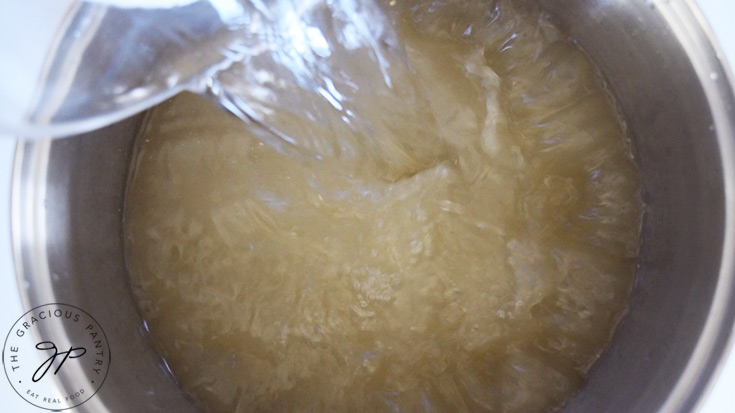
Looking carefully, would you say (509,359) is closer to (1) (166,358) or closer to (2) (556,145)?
(2) (556,145)

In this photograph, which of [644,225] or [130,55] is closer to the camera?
[130,55]

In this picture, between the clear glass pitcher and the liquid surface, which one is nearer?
the clear glass pitcher

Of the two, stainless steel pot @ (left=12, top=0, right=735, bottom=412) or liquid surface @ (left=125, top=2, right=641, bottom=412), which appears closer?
stainless steel pot @ (left=12, top=0, right=735, bottom=412)

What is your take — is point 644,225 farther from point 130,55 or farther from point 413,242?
point 130,55

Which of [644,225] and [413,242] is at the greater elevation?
[644,225]

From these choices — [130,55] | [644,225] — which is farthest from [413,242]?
[130,55]
